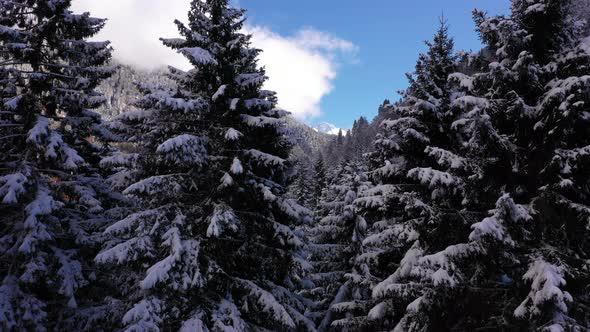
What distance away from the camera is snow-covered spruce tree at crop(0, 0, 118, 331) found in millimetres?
10336

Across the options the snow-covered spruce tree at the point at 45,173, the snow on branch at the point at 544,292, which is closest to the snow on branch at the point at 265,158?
the snow-covered spruce tree at the point at 45,173

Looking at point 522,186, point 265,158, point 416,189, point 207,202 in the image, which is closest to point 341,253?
point 416,189

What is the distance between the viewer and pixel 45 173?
12.6 meters

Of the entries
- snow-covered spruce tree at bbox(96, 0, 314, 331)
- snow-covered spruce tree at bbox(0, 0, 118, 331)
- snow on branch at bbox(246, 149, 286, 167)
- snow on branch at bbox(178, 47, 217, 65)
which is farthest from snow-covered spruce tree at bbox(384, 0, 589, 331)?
snow-covered spruce tree at bbox(0, 0, 118, 331)

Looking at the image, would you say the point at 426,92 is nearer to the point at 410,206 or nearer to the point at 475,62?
the point at 475,62

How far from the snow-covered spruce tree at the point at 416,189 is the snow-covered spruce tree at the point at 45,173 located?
8755mm

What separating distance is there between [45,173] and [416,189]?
39.2ft

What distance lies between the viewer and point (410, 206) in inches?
389

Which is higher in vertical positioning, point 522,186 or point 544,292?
point 522,186

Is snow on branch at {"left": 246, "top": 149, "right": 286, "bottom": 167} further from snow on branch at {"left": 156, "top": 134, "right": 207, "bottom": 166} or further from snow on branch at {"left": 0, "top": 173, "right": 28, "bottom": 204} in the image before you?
snow on branch at {"left": 0, "top": 173, "right": 28, "bottom": 204}

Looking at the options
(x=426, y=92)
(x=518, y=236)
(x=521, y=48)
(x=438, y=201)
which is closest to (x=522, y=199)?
(x=518, y=236)

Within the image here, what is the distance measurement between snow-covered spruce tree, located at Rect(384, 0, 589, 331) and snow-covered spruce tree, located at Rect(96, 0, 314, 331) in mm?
3766

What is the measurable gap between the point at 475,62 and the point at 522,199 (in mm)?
3565

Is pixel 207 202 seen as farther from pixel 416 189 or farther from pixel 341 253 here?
pixel 341 253
